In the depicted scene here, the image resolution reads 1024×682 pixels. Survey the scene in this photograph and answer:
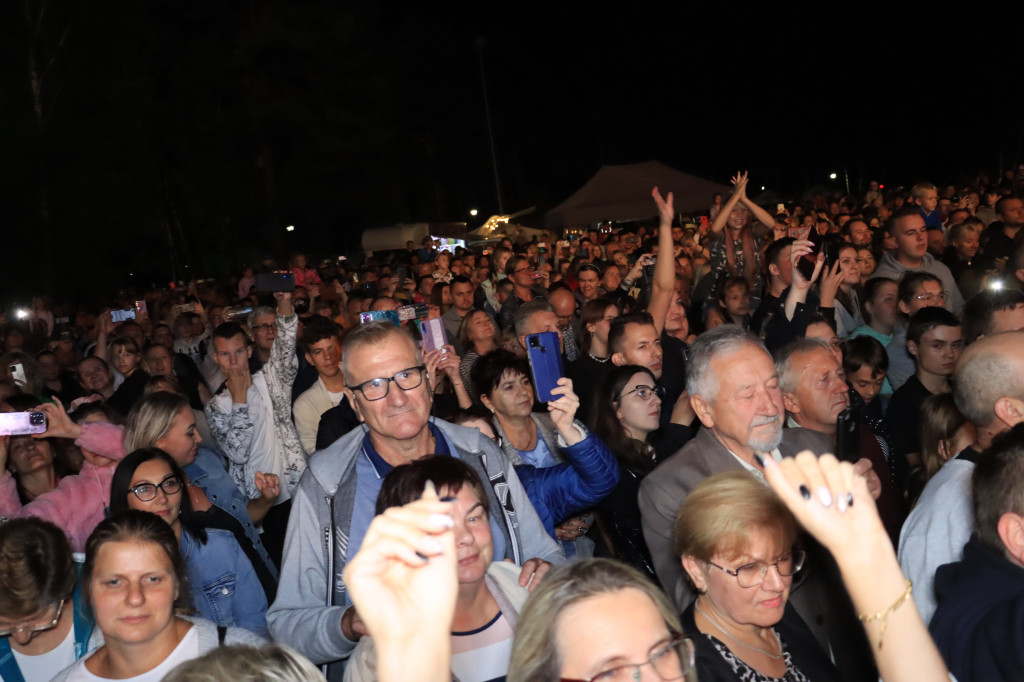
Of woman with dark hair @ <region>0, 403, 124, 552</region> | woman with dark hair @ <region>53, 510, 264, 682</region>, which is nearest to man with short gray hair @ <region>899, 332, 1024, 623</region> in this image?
woman with dark hair @ <region>53, 510, 264, 682</region>

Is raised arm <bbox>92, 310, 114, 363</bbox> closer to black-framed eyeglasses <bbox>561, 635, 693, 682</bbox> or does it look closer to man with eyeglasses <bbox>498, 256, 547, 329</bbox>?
man with eyeglasses <bbox>498, 256, 547, 329</bbox>

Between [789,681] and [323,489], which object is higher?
[323,489]

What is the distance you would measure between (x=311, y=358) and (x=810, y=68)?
36.5m

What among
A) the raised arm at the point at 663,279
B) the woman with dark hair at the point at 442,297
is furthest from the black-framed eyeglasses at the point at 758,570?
the woman with dark hair at the point at 442,297

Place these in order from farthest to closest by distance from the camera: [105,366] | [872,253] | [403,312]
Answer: [872,253] < [105,366] < [403,312]

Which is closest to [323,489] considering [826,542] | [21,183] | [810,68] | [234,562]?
[234,562]

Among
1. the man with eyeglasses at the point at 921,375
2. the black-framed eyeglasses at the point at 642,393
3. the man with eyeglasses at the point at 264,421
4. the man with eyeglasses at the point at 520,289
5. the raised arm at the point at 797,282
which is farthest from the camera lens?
the man with eyeglasses at the point at 520,289

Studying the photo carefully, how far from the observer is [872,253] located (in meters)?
9.51

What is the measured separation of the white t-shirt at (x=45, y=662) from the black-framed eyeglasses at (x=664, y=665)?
82.9 inches

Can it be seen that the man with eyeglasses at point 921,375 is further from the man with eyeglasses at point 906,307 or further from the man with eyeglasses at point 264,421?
the man with eyeglasses at point 264,421

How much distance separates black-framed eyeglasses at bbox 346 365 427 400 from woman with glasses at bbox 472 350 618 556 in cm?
63

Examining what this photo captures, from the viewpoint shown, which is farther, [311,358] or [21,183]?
[21,183]

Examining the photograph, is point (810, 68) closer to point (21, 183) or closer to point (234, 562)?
point (21, 183)

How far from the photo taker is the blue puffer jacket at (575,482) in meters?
3.70
